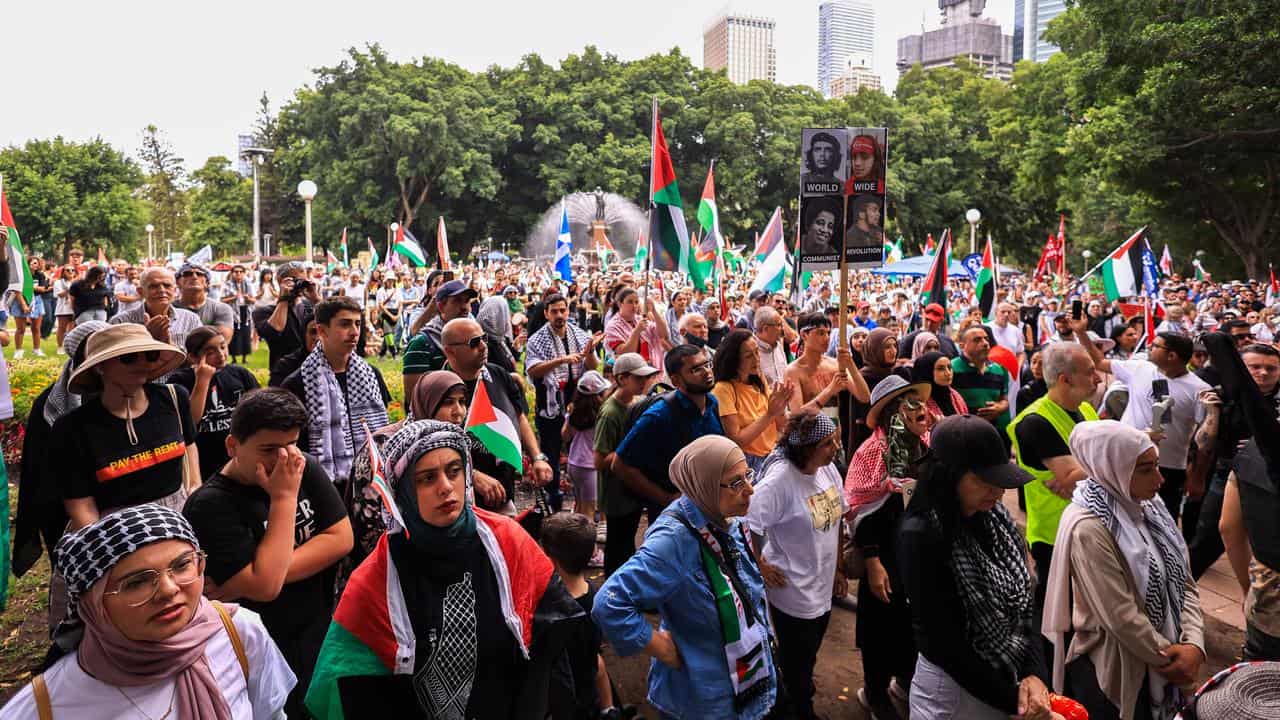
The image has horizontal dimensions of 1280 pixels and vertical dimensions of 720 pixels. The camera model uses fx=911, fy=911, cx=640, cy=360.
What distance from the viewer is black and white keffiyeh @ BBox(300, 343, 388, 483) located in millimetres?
4531

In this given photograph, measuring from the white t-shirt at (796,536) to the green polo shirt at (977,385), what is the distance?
3266mm

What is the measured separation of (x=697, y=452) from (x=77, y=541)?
1823 millimetres

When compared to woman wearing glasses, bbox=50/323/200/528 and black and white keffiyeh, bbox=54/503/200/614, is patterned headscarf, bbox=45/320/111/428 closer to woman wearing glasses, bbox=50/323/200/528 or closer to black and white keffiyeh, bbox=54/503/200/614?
woman wearing glasses, bbox=50/323/200/528

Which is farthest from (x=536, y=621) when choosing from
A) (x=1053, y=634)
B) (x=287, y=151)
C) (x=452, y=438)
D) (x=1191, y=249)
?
(x=287, y=151)

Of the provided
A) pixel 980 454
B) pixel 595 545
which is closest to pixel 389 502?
pixel 595 545

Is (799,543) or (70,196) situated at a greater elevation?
(70,196)

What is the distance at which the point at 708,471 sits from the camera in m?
3.07

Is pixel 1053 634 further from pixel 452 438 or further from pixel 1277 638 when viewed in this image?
pixel 452 438

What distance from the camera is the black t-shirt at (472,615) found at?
2582 millimetres

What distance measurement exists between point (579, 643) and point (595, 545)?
2.91 feet

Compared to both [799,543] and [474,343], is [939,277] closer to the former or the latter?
[474,343]

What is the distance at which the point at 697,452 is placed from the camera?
312 centimetres

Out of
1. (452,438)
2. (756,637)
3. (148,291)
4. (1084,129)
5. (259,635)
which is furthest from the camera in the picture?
(1084,129)

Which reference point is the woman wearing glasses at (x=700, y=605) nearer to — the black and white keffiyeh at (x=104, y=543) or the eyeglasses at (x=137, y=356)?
the black and white keffiyeh at (x=104, y=543)
